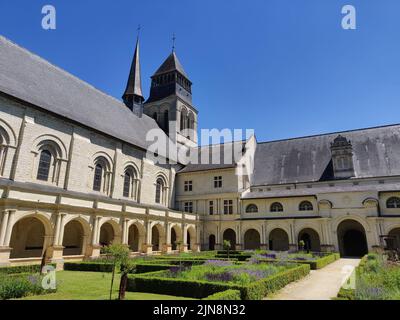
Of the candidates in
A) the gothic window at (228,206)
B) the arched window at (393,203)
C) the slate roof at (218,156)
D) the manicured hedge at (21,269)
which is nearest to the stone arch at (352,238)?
the arched window at (393,203)

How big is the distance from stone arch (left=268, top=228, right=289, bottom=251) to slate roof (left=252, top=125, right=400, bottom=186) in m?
6.31

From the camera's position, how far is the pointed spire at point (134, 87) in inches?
1639

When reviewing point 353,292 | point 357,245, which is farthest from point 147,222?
point 357,245

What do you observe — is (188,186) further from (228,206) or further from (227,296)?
(227,296)

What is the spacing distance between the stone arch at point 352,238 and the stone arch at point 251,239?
9705 mm

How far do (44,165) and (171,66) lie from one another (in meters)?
32.7

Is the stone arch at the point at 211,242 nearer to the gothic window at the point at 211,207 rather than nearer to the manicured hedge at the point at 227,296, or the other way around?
the gothic window at the point at 211,207

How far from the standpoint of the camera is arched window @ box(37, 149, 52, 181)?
2306cm

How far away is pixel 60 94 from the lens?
27.1m

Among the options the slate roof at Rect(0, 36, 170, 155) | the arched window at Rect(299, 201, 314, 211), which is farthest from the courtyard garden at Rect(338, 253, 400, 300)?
the slate roof at Rect(0, 36, 170, 155)

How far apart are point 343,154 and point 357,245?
10.6 m

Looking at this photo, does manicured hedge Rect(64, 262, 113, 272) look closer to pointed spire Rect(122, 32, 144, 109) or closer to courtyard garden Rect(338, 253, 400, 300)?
courtyard garden Rect(338, 253, 400, 300)

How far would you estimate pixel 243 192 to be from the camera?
123ft
